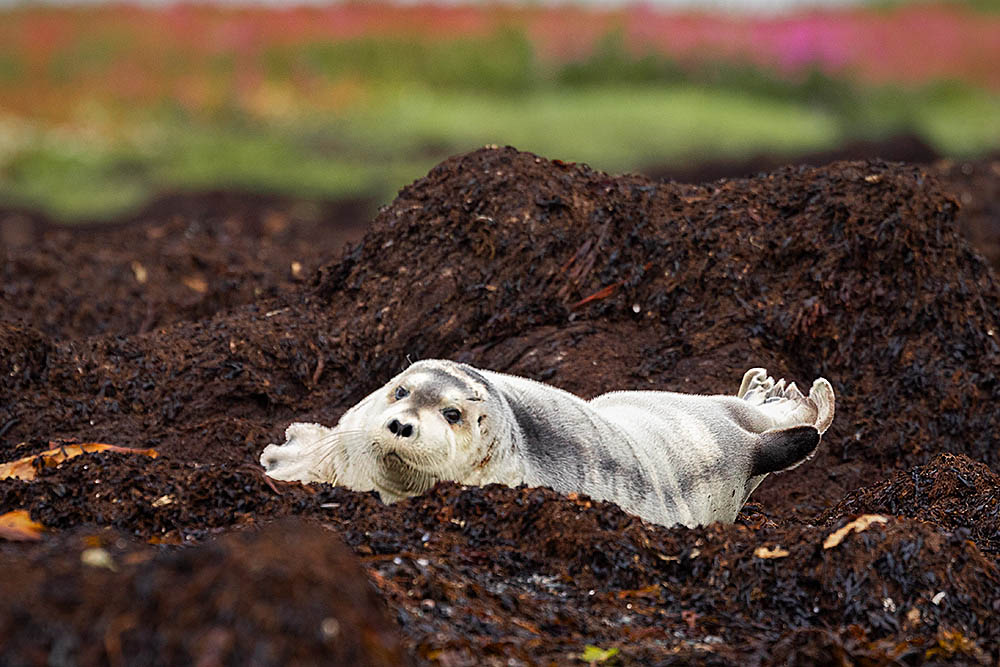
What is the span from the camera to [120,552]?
129 inches

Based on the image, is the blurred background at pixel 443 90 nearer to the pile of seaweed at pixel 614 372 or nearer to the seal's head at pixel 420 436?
the pile of seaweed at pixel 614 372

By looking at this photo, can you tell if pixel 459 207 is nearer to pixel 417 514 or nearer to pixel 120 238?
pixel 417 514

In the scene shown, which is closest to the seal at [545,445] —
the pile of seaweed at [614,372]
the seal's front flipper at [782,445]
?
the seal's front flipper at [782,445]

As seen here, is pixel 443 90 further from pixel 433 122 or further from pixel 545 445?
pixel 545 445

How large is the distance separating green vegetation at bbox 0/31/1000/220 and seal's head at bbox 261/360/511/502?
1243 cm

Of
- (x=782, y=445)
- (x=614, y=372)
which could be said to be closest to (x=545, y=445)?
(x=782, y=445)

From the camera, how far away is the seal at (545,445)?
534cm

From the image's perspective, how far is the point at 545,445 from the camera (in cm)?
561

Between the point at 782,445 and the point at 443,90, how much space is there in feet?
50.4

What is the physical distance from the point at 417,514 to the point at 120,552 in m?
1.65

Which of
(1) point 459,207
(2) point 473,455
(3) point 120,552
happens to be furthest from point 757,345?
(3) point 120,552

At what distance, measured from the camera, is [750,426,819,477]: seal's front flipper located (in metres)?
6.27

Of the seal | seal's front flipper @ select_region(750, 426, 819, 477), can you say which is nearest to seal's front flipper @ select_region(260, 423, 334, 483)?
the seal

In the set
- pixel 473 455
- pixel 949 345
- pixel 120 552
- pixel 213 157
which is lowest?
pixel 213 157
